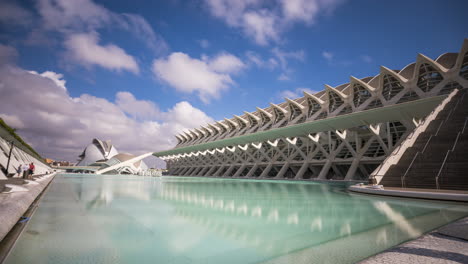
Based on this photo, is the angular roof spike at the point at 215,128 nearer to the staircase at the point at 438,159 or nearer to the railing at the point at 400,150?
the railing at the point at 400,150

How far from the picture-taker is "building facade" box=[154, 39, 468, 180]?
20.0 m

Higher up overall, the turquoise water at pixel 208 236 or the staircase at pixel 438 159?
the staircase at pixel 438 159

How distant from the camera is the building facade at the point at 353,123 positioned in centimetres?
2005

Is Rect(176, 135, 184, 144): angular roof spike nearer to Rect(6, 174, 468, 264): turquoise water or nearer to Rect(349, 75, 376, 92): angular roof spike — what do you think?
Rect(349, 75, 376, 92): angular roof spike

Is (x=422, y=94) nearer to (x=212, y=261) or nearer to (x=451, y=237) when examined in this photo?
(x=451, y=237)

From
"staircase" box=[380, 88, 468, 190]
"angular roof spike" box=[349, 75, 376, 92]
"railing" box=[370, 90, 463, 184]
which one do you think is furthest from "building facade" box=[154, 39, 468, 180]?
"staircase" box=[380, 88, 468, 190]

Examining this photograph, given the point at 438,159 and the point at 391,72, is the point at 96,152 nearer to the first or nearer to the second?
the point at 391,72

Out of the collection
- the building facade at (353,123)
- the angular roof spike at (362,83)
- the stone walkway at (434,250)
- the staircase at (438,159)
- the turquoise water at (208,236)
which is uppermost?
the angular roof spike at (362,83)

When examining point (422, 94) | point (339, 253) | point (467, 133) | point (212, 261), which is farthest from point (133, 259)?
point (422, 94)

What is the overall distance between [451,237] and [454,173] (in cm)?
784

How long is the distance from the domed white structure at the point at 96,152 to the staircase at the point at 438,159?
9055 cm

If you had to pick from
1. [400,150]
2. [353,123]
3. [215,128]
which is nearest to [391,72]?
[353,123]

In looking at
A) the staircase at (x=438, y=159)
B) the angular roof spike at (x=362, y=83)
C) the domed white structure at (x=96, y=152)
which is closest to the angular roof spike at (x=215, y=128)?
the angular roof spike at (x=362, y=83)

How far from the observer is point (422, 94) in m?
26.0
